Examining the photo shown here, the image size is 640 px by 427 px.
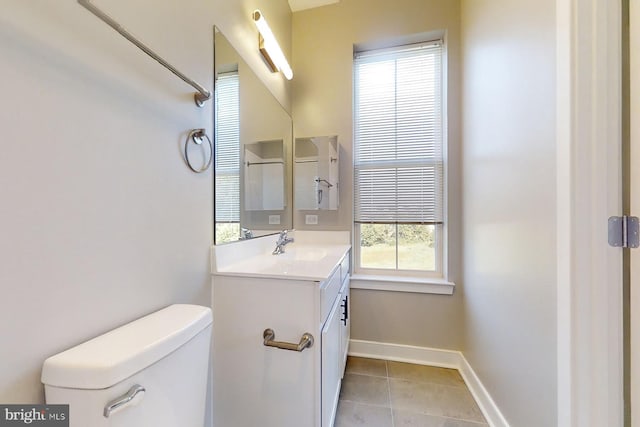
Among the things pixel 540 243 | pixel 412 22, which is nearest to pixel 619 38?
pixel 540 243

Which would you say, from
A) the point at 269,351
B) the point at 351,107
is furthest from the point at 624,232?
the point at 351,107

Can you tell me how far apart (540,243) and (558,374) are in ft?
1.54

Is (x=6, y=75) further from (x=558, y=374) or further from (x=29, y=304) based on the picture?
(x=558, y=374)

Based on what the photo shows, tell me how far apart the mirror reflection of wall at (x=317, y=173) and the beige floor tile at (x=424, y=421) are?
1.40 m

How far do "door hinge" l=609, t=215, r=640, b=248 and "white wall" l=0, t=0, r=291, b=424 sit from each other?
4.81ft

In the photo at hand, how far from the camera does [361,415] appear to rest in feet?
4.68

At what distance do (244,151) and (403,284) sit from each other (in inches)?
60.6

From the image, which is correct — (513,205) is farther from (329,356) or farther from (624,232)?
(329,356)

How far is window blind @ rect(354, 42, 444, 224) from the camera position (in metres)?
2.06

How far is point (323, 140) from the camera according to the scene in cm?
207

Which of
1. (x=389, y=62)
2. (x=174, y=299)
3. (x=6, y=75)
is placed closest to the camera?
(x=6, y=75)

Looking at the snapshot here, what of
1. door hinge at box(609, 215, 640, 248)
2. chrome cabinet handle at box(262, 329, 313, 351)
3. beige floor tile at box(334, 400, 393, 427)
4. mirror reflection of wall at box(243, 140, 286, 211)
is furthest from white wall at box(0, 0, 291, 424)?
door hinge at box(609, 215, 640, 248)

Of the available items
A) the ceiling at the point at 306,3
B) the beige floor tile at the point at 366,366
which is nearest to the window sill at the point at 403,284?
the beige floor tile at the point at 366,366

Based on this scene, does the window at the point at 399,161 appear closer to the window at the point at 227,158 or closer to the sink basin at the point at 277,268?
the sink basin at the point at 277,268
